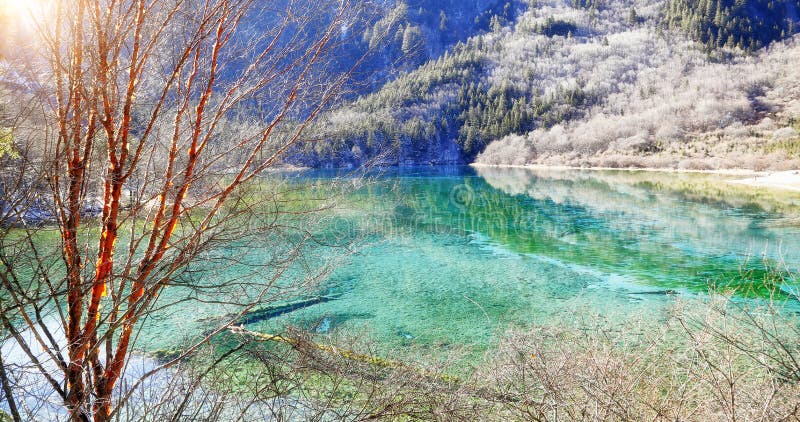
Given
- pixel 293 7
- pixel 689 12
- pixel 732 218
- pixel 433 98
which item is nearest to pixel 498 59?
pixel 433 98

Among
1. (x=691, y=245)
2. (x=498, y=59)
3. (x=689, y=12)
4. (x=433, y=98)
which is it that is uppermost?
(x=689, y=12)

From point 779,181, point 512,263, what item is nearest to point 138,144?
point 512,263

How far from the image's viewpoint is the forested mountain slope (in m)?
55.6

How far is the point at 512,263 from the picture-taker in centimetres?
1174

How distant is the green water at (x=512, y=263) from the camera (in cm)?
708

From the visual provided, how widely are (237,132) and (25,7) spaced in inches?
39.1

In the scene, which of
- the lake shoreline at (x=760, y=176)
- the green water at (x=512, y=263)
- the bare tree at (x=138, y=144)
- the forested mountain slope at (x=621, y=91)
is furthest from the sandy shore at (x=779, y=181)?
the bare tree at (x=138, y=144)

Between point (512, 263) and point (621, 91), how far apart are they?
77.7 metres

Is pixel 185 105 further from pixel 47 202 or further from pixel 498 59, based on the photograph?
pixel 498 59

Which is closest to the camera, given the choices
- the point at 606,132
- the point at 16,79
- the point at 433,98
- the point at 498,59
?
the point at 16,79

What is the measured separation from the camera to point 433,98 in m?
80.8

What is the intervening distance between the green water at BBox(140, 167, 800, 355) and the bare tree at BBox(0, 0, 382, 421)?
36 centimetres

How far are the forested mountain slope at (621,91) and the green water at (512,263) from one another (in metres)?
23.6

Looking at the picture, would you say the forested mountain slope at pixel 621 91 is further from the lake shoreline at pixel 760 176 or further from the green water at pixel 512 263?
the green water at pixel 512 263
